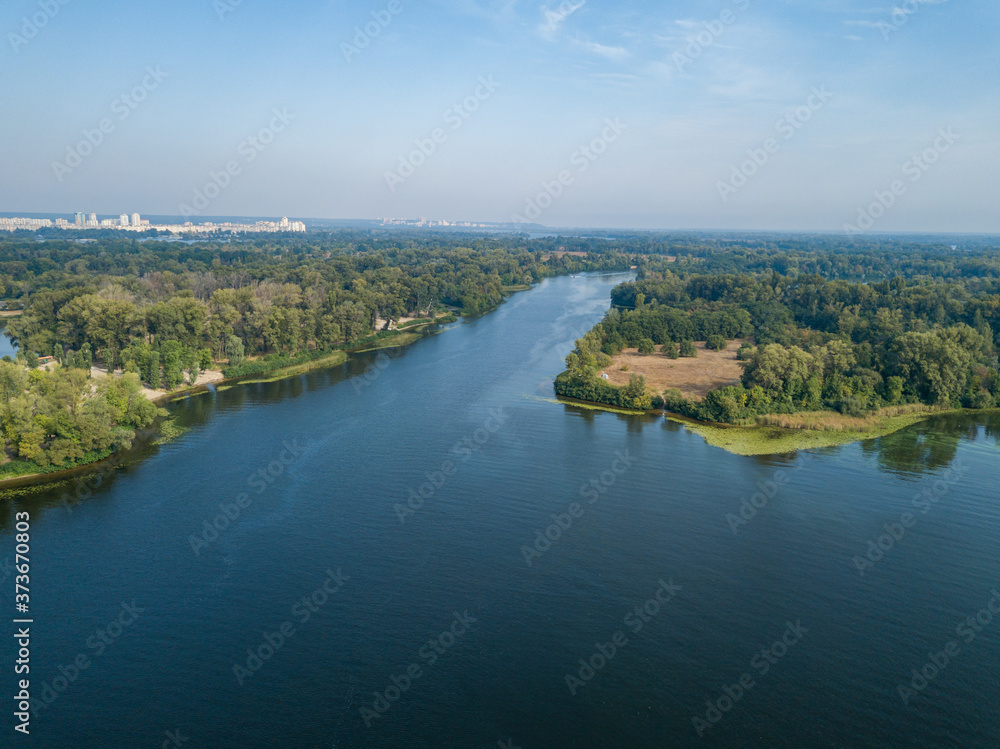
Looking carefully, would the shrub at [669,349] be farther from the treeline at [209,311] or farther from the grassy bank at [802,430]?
the treeline at [209,311]

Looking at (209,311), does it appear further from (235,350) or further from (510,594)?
(510,594)

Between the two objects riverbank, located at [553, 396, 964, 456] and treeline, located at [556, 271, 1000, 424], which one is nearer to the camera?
riverbank, located at [553, 396, 964, 456]

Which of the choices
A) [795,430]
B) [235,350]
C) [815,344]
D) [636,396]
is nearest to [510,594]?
[636,396]

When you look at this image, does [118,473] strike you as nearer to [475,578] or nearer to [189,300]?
[475,578]

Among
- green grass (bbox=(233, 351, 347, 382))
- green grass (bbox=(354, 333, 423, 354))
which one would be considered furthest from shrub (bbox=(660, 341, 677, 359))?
green grass (bbox=(233, 351, 347, 382))

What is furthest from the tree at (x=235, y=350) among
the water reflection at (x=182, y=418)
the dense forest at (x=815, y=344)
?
the dense forest at (x=815, y=344)

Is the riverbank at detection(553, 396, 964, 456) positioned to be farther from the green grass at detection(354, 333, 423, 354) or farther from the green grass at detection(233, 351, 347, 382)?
the green grass at detection(354, 333, 423, 354)
